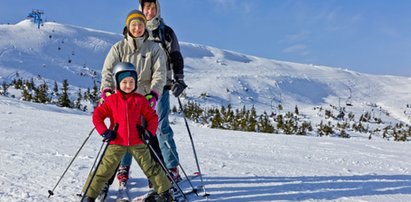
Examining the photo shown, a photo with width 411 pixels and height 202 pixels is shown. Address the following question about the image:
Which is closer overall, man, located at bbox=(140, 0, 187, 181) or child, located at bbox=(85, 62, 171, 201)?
child, located at bbox=(85, 62, 171, 201)

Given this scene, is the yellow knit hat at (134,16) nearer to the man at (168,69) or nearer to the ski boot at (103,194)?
the man at (168,69)

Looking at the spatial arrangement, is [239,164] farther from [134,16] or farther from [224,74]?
[224,74]

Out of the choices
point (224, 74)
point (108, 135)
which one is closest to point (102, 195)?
point (108, 135)

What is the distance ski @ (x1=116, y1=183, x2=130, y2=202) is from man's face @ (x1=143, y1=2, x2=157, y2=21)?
6.45ft

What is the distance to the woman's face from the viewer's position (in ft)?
12.2

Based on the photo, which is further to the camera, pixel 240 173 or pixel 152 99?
pixel 240 173

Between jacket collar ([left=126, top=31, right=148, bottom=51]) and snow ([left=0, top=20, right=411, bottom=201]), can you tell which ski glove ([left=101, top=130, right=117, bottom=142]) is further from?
jacket collar ([left=126, top=31, right=148, bottom=51])

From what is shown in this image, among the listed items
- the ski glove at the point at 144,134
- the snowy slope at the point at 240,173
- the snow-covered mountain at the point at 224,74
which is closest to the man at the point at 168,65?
the snowy slope at the point at 240,173

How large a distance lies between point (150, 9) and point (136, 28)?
0.57 meters

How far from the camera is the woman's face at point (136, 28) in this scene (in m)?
3.72

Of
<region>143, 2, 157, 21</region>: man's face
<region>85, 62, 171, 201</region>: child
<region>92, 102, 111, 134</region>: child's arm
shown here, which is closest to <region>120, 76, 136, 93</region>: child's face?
<region>85, 62, 171, 201</region>: child

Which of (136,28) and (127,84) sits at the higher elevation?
(136,28)

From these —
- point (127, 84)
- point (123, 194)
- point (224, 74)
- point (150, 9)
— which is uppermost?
point (224, 74)

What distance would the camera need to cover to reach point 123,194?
3854mm
